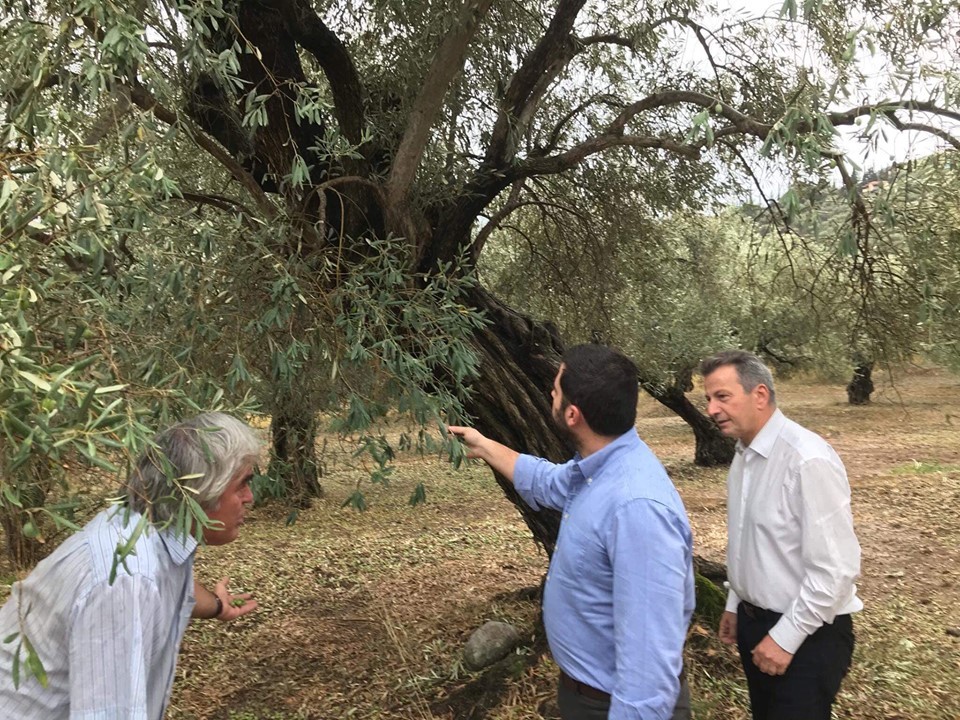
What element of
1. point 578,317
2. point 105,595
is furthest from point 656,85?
point 105,595

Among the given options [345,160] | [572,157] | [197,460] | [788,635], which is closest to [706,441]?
[572,157]

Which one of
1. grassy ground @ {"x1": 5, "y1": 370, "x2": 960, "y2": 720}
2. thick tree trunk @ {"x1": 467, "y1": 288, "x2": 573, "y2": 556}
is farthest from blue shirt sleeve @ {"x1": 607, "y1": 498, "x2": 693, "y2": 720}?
thick tree trunk @ {"x1": 467, "y1": 288, "x2": 573, "y2": 556}

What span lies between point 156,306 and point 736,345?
507 inches

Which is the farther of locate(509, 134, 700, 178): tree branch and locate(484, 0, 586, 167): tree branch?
locate(484, 0, 586, 167): tree branch

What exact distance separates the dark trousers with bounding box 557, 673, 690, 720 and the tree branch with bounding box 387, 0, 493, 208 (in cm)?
297

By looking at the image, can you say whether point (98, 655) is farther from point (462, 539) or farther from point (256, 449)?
point (462, 539)

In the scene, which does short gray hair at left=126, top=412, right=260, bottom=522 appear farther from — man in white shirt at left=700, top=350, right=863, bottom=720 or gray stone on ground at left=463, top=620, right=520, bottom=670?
gray stone on ground at left=463, top=620, right=520, bottom=670

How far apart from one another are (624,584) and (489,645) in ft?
10.3

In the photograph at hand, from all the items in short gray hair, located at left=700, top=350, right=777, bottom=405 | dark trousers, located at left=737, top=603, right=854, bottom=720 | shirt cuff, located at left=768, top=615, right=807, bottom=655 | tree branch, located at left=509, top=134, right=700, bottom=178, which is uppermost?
tree branch, located at left=509, top=134, right=700, bottom=178

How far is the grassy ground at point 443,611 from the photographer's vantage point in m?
4.40

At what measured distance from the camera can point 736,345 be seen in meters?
14.4

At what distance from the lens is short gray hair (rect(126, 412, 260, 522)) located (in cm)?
176

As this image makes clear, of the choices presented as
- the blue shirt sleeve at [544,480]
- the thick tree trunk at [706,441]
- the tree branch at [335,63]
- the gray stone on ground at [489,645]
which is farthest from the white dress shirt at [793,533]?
the thick tree trunk at [706,441]

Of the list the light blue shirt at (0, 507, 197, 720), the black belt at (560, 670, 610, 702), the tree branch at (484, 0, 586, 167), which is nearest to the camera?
the light blue shirt at (0, 507, 197, 720)
